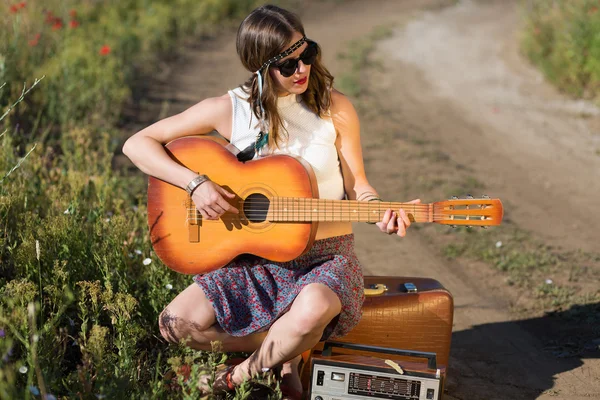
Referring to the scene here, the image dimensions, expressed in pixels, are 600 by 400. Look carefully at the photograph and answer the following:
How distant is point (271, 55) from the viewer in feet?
11.0

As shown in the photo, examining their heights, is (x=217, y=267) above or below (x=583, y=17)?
below

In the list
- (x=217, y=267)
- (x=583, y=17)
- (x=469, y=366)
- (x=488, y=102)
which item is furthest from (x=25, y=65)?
(x=583, y=17)

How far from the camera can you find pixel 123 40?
951 cm

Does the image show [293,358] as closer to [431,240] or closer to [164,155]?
[164,155]

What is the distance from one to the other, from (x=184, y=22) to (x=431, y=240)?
27.7 feet

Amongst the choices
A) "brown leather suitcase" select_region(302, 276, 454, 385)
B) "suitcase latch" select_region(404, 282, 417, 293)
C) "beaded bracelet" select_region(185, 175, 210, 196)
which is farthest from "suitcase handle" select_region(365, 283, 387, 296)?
"beaded bracelet" select_region(185, 175, 210, 196)

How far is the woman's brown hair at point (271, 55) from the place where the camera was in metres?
3.32

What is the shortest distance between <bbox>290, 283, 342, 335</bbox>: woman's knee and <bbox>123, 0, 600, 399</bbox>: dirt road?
2.99ft

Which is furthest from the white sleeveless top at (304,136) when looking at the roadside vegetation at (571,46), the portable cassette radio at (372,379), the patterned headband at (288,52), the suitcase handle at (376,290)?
the roadside vegetation at (571,46)

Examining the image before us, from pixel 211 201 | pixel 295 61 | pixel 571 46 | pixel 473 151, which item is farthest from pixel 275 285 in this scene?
pixel 571 46

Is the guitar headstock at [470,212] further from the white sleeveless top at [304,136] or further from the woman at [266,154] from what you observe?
the white sleeveless top at [304,136]

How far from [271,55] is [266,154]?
44cm

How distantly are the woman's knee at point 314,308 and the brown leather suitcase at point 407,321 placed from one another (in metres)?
0.43

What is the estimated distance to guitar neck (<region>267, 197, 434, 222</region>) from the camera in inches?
126
